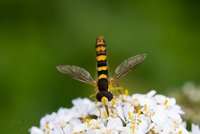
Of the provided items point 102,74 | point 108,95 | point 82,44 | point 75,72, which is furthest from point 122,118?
point 82,44

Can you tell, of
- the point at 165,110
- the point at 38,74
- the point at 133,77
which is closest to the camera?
the point at 165,110

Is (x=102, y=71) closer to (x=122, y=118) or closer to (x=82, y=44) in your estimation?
(x=122, y=118)

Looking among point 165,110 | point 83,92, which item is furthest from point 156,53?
point 165,110

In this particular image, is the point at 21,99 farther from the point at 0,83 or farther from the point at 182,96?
the point at 182,96

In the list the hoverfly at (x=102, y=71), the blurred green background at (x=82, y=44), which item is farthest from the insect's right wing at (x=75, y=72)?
the blurred green background at (x=82, y=44)

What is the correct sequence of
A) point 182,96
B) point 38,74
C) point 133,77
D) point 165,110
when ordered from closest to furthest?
point 165,110 → point 182,96 → point 38,74 → point 133,77

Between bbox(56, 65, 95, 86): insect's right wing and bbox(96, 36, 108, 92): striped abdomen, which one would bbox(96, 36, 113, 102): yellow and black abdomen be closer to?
bbox(96, 36, 108, 92): striped abdomen

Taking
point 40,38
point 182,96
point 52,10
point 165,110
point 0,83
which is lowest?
point 165,110
